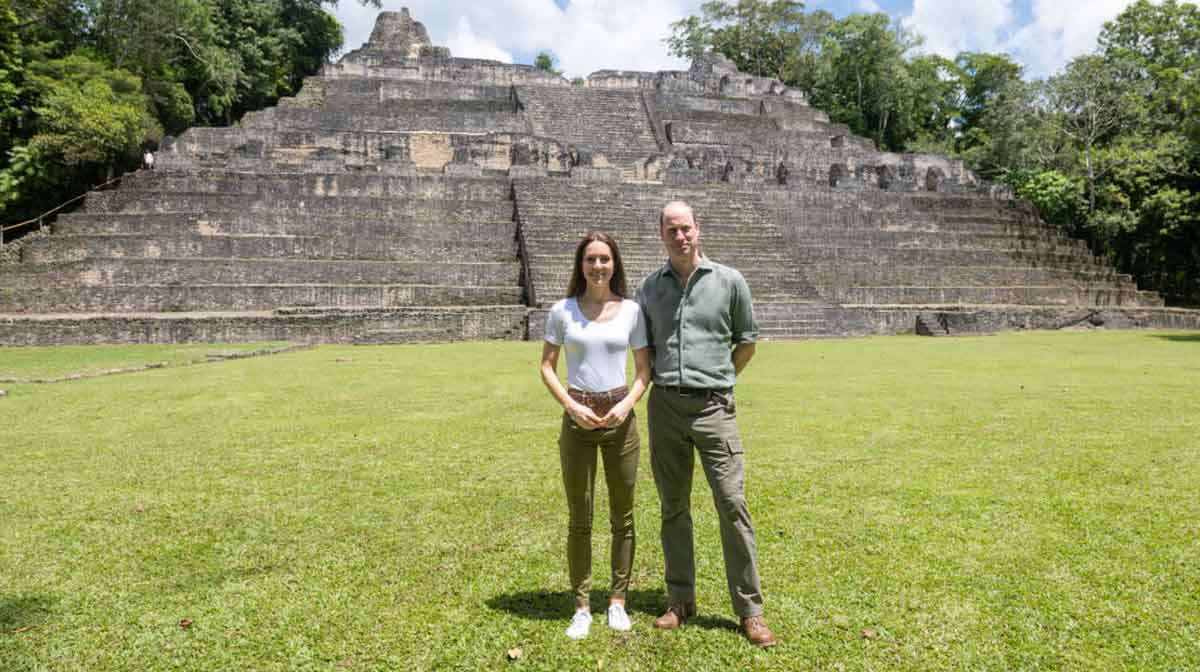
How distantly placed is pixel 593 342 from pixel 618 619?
1099 mm

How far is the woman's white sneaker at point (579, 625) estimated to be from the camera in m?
2.75

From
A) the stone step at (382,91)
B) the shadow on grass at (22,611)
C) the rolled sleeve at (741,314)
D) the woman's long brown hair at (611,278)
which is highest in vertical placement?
the stone step at (382,91)

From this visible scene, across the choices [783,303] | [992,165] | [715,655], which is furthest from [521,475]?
[992,165]

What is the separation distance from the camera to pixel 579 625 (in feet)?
9.06

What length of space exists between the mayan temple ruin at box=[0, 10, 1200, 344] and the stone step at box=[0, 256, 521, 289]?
44 millimetres

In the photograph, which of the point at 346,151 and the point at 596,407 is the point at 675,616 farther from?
the point at 346,151

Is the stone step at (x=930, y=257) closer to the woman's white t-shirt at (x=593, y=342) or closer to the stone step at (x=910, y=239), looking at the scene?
the stone step at (x=910, y=239)

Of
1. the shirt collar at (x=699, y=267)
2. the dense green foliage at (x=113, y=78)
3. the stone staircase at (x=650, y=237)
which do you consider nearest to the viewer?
the shirt collar at (x=699, y=267)

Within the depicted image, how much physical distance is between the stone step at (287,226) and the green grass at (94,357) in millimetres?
4549

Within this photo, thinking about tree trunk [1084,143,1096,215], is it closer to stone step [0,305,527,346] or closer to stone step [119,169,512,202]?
stone step [119,169,512,202]

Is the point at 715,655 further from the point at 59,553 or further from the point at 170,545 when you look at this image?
the point at 59,553

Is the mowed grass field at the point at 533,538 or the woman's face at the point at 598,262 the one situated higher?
the woman's face at the point at 598,262

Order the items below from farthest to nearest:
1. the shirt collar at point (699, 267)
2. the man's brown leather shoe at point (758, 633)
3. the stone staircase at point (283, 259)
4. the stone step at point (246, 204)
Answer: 1. the stone step at point (246, 204)
2. the stone staircase at point (283, 259)
3. the shirt collar at point (699, 267)
4. the man's brown leather shoe at point (758, 633)

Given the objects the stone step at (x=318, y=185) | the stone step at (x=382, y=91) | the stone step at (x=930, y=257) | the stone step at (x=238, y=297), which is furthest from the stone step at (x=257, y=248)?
the stone step at (x=382, y=91)
